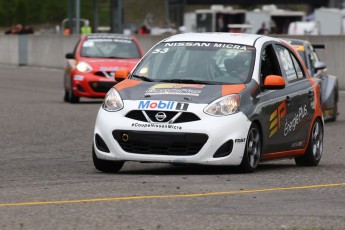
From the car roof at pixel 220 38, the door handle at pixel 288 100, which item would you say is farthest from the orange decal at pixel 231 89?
the car roof at pixel 220 38

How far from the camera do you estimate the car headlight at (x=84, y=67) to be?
27562 mm

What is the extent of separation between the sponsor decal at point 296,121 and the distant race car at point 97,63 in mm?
13306

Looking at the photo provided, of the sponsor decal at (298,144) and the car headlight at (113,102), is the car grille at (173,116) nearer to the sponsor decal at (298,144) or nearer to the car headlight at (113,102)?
the car headlight at (113,102)

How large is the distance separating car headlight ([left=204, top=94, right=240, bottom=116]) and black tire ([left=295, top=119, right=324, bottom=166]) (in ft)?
6.55

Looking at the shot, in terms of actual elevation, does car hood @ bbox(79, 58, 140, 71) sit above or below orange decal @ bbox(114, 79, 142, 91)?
below

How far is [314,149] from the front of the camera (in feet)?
47.6

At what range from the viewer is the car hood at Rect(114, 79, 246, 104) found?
492 inches

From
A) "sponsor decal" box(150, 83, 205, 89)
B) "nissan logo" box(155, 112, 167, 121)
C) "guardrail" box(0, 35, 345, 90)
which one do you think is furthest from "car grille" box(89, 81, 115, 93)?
"guardrail" box(0, 35, 345, 90)

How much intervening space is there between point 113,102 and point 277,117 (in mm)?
1799

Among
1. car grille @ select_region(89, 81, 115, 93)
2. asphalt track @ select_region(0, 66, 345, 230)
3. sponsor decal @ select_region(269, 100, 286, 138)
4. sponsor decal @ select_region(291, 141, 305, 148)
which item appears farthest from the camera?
car grille @ select_region(89, 81, 115, 93)

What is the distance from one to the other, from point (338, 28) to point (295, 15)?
9.37 meters

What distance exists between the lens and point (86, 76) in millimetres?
27438

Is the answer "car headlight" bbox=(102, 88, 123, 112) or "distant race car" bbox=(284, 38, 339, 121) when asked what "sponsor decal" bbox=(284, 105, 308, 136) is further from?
"distant race car" bbox=(284, 38, 339, 121)

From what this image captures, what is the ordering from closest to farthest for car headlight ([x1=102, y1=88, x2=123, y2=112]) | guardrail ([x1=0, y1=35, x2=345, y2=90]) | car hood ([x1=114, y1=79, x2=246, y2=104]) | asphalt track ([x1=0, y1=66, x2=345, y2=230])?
asphalt track ([x1=0, y1=66, x2=345, y2=230])
car hood ([x1=114, y1=79, x2=246, y2=104])
car headlight ([x1=102, y1=88, x2=123, y2=112])
guardrail ([x1=0, y1=35, x2=345, y2=90])
